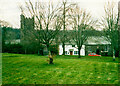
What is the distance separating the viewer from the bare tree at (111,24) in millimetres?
17484

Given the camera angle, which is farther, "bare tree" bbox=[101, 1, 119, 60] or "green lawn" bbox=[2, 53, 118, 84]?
"bare tree" bbox=[101, 1, 119, 60]

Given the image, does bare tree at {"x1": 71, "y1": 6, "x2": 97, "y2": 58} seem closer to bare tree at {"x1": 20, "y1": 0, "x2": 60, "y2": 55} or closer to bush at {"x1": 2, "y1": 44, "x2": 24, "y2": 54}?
bare tree at {"x1": 20, "y1": 0, "x2": 60, "y2": 55}

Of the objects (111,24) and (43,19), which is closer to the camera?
(43,19)

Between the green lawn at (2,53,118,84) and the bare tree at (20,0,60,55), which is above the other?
the bare tree at (20,0,60,55)

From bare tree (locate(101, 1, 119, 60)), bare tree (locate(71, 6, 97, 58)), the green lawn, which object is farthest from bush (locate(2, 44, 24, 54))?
the green lawn

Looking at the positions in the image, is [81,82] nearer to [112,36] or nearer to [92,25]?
[112,36]

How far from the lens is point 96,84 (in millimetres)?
5516

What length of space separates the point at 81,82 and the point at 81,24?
19.7m

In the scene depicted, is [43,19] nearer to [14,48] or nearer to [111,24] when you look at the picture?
[111,24]

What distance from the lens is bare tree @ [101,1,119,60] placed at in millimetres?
17484

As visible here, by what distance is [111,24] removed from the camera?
59.6ft

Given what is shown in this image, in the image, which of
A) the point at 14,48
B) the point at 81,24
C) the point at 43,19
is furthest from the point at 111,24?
the point at 14,48

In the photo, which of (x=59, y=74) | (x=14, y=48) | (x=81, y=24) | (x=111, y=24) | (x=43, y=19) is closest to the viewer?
(x=59, y=74)

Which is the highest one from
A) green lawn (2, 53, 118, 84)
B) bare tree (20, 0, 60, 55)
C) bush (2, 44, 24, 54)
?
bare tree (20, 0, 60, 55)
